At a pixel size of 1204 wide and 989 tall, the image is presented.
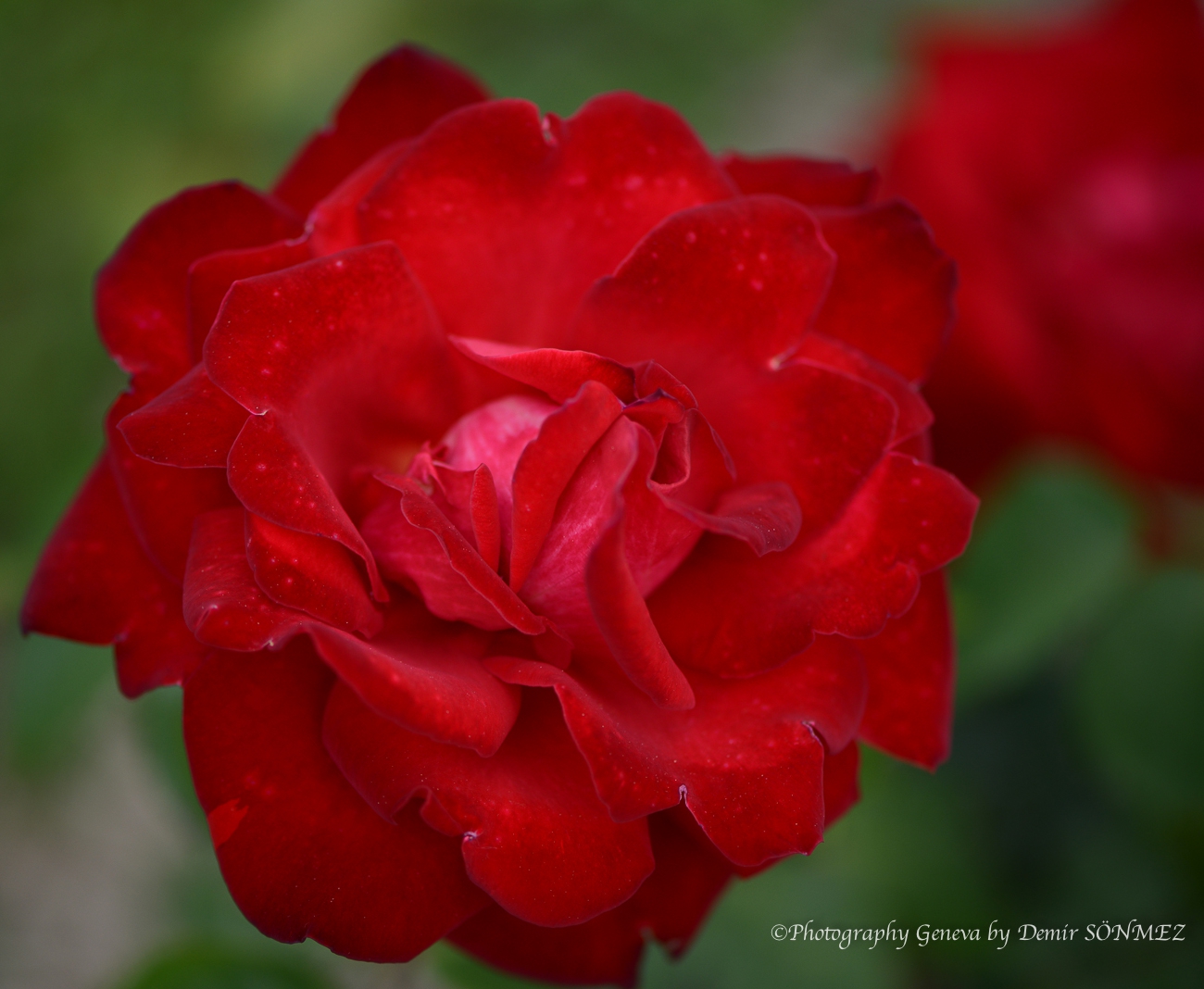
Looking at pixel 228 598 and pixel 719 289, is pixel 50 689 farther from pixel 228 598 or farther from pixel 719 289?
pixel 719 289

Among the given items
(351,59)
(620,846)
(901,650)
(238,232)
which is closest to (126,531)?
(238,232)

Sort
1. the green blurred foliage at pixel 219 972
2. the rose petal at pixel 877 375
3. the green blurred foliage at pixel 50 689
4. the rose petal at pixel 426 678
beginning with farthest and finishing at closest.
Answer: the green blurred foliage at pixel 50 689
the green blurred foliage at pixel 219 972
the rose petal at pixel 877 375
the rose petal at pixel 426 678

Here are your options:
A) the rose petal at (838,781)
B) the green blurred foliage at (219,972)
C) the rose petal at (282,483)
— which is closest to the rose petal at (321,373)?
the rose petal at (282,483)

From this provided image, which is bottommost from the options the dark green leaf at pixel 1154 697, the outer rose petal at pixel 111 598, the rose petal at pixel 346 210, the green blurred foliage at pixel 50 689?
the green blurred foliage at pixel 50 689

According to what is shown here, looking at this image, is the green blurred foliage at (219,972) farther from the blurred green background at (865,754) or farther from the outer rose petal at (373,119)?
the outer rose petal at (373,119)

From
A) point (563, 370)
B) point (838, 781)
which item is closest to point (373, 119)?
point (563, 370)

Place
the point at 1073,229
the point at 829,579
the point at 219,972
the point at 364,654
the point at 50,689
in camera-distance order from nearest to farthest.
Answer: the point at 364,654 → the point at 829,579 → the point at 219,972 → the point at 50,689 → the point at 1073,229

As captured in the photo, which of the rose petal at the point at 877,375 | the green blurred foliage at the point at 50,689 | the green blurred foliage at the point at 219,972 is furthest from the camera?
the green blurred foliage at the point at 50,689
